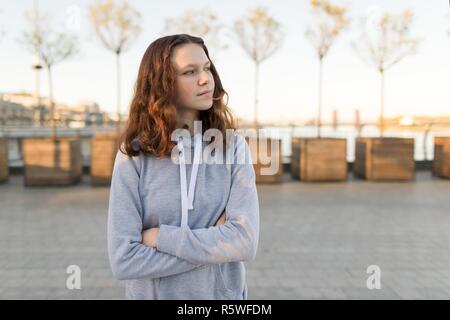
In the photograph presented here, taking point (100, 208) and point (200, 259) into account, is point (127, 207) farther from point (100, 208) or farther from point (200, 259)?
point (100, 208)

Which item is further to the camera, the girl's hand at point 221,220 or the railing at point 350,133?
the railing at point 350,133

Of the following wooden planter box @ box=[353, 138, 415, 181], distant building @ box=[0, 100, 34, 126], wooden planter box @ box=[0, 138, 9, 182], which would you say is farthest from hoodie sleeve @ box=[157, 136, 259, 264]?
distant building @ box=[0, 100, 34, 126]

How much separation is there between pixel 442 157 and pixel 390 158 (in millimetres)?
1388

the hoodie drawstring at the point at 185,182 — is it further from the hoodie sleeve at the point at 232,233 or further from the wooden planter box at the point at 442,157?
the wooden planter box at the point at 442,157

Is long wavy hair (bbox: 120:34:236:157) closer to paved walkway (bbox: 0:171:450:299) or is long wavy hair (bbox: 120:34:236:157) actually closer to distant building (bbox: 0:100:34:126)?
paved walkway (bbox: 0:171:450:299)

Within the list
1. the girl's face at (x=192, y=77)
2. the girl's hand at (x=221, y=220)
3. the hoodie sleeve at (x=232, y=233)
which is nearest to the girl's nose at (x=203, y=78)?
the girl's face at (x=192, y=77)

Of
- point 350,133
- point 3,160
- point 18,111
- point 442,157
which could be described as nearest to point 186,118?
point 3,160

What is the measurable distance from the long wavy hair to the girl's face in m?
0.02

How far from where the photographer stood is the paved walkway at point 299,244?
3.38 m

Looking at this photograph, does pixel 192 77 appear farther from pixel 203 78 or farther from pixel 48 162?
pixel 48 162

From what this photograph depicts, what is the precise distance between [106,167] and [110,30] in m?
3.10

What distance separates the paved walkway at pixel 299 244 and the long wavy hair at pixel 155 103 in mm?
2128

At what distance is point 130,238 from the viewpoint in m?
1.32
